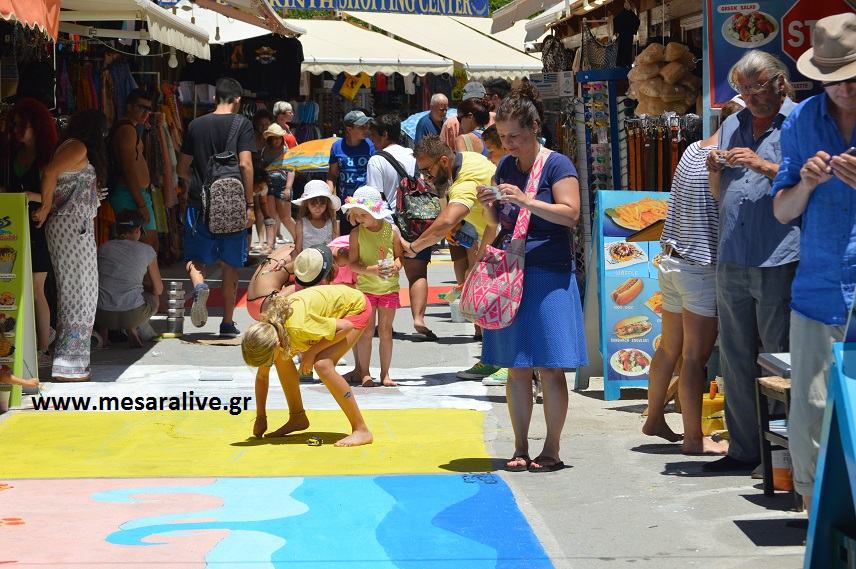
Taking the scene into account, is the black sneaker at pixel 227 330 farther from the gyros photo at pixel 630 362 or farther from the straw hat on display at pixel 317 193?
the gyros photo at pixel 630 362

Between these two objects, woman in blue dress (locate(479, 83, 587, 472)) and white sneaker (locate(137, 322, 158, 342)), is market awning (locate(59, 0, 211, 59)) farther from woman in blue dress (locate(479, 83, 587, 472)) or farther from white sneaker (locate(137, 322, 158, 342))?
woman in blue dress (locate(479, 83, 587, 472))

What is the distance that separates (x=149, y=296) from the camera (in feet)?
43.4

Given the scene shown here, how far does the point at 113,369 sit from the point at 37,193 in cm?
147

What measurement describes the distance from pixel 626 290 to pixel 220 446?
9.29ft

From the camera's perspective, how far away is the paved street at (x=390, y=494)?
5.46 m

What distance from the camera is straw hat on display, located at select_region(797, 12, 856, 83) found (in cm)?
476

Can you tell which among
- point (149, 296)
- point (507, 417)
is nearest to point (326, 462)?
point (507, 417)

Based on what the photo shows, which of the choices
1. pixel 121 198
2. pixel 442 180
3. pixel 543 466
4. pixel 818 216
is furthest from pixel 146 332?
pixel 818 216

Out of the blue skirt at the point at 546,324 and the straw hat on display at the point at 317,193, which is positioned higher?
the straw hat on display at the point at 317,193

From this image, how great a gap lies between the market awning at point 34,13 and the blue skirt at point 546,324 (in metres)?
3.21

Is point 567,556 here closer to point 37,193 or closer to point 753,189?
point 753,189

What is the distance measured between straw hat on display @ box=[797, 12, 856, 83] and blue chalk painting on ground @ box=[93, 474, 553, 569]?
208cm

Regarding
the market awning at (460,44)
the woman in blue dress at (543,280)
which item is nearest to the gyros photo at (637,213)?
the woman in blue dress at (543,280)

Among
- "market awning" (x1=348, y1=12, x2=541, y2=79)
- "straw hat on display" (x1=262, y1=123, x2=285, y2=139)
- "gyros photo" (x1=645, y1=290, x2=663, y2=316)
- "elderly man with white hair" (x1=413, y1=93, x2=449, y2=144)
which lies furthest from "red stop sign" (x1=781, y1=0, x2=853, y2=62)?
"market awning" (x1=348, y1=12, x2=541, y2=79)
